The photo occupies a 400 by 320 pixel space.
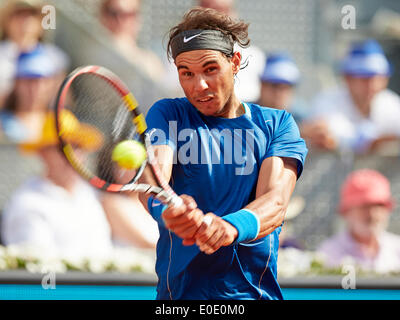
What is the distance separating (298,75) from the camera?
18.0 feet

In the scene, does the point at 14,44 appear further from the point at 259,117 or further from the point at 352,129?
the point at 259,117

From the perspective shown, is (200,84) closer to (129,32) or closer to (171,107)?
(171,107)

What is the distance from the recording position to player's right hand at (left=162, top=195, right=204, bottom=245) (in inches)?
84.9

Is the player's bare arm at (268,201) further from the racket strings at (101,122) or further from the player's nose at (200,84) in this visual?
the racket strings at (101,122)

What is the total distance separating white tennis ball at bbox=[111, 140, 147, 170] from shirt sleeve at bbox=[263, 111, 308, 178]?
415 millimetres

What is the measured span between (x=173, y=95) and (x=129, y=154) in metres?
3.21

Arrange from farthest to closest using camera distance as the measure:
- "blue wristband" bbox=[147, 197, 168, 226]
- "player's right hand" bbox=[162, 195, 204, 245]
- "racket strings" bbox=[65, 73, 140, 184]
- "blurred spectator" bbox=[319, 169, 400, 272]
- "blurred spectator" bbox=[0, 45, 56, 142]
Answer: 1. "blurred spectator" bbox=[0, 45, 56, 142]
2. "blurred spectator" bbox=[319, 169, 400, 272]
3. "racket strings" bbox=[65, 73, 140, 184]
4. "blue wristband" bbox=[147, 197, 168, 226]
5. "player's right hand" bbox=[162, 195, 204, 245]

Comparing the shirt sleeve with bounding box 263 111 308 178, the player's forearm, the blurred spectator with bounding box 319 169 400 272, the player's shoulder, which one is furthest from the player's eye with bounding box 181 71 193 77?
the blurred spectator with bounding box 319 169 400 272

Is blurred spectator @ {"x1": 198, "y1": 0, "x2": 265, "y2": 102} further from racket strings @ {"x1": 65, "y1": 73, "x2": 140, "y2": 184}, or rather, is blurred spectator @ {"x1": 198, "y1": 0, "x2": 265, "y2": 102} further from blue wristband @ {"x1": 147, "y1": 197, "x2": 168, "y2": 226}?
blue wristband @ {"x1": 147, "y1": 197, "x2": 168, "y2": 226}

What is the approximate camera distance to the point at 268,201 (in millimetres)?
2359

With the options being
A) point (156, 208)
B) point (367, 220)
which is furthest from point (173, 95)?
point (156, 208)

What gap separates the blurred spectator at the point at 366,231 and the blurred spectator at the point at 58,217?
5.14 ft

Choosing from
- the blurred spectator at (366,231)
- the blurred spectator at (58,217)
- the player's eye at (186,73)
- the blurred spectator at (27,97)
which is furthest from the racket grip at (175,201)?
the blurred spectator at (27,97)

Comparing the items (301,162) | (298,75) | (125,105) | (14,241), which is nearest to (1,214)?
(14,241)
